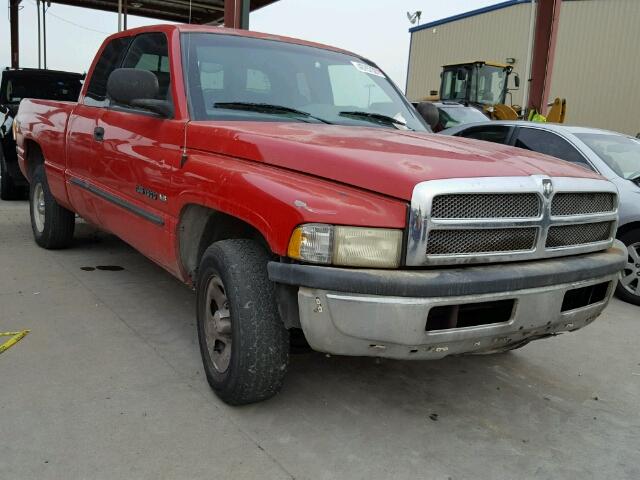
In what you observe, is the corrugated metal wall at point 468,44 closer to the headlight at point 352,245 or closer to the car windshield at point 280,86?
the car windshield at point 280,86

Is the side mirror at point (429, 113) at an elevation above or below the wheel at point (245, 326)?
above

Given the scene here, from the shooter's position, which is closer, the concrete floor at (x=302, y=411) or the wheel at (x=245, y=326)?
the concrete floor at (x=302, y=411)

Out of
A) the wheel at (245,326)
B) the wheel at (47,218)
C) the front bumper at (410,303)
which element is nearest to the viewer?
the front bumper at (410,303)

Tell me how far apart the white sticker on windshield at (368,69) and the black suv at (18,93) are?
5873 millimetres

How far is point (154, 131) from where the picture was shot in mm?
3389

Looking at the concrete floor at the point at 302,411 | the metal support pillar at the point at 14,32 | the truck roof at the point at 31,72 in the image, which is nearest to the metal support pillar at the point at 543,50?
the truck roof at the point at 31,72

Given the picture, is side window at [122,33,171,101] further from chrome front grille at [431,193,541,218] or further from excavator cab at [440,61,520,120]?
excavator cab at [440,61,520,120]

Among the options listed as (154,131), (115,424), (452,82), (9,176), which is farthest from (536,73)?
(115,424)

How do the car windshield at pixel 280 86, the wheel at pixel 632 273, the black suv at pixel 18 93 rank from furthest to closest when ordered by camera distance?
1. the black suv at pixel 18 93
2. the wheel at pixel 632 273
3. the car windshield at pixel 280 86

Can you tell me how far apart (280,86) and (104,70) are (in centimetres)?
187

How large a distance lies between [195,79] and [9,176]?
241 inches

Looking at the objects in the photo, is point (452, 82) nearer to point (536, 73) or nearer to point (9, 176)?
point (536, 73)

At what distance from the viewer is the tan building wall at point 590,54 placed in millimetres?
20391

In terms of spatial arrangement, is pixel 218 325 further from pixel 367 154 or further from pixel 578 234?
pixel 578 234
